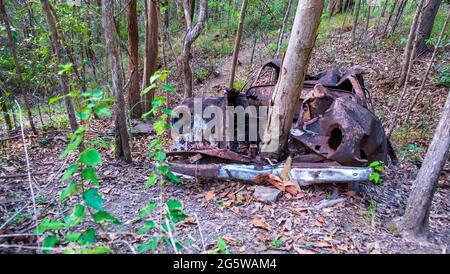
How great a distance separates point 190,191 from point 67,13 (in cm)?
648

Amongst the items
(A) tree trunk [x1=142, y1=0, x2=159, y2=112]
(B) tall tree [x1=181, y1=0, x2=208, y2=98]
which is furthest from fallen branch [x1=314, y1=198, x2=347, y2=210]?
(A) tree trunk [x1=142, y1=0, x2=159, y2=112]

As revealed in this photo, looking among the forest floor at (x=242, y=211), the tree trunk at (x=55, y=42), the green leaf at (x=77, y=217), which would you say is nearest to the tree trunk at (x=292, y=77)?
the forest floor at (x=242, y=211)

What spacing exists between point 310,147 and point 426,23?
276 inches

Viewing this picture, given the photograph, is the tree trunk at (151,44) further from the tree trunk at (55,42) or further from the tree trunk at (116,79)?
the tree trunk at (55,42)

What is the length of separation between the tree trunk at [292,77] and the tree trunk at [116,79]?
6.94 ft

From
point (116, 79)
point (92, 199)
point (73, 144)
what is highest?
point (116, 79)

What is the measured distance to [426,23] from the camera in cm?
803

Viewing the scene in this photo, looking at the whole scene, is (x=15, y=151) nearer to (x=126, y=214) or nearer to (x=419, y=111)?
(x=126, y=214)

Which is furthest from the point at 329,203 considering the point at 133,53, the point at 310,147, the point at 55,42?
the point at 133,53

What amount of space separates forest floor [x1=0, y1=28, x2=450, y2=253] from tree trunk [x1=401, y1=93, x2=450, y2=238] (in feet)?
0.47

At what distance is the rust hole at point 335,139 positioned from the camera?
3.70 metres

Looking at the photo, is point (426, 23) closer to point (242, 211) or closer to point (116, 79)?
point (242, 211)

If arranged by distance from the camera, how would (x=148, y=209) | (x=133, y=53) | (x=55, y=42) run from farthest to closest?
1. (x=133, y=53)
2. (x=55, y=42)
3. (x=148, y=209)
